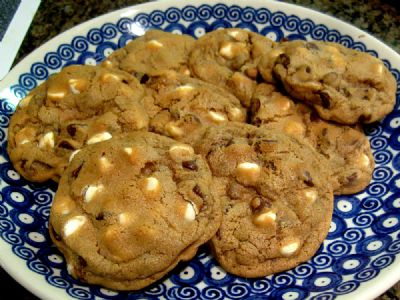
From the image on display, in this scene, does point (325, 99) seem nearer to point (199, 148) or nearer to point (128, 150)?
point (199, 148)

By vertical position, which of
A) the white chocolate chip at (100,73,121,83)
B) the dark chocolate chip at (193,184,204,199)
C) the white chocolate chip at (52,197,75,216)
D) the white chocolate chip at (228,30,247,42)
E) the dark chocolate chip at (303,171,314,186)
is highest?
the white chocolate chip at (228,30,247,42)

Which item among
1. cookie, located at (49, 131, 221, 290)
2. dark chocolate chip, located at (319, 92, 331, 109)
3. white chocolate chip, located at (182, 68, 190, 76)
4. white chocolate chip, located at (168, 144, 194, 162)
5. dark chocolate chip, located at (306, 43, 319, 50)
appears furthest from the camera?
white chocolate chip, located at (182, 68, 190, 76)

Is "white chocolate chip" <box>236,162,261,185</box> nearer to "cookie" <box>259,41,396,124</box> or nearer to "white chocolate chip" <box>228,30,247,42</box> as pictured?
"cookie" <box>259,41,396,124</box>

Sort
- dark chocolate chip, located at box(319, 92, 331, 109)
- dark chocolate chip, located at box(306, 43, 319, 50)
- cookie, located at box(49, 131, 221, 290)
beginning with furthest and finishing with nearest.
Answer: dark chocolate chip, located at box(306, 43, 319, 50) → dark chocolate chip, located at box(319, 92, 331, 109) → cookie, located at box(49, 131, 221, 290)

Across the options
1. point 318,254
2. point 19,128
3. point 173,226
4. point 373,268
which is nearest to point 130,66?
point 19,128

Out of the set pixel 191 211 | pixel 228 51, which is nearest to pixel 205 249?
pixel 191 211

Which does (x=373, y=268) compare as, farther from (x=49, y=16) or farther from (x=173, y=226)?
(x=49, y=16)

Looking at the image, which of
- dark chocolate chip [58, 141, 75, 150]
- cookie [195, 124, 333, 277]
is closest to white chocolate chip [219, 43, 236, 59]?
cookie [195, 124, 333, 277]
